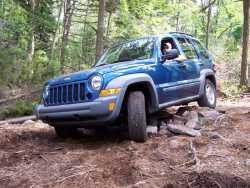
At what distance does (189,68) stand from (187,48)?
2.29 feet

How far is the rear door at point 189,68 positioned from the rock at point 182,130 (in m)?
1.06

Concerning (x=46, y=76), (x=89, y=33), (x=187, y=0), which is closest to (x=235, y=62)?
(x=187, y=0)

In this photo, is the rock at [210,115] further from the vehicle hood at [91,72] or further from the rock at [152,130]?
the vehicle hood at [91,72]

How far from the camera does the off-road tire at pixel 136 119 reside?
6051 millimetres

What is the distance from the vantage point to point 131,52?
7594 mm

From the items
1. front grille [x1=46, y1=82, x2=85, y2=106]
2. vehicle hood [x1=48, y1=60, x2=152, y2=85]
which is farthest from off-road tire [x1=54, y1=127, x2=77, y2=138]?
vehicle hood [x1=48, y1=60, x2=152, y2=85]

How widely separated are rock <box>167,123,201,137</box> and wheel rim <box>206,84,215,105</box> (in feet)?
7.95

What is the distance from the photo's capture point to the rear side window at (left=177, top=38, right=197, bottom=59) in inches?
335

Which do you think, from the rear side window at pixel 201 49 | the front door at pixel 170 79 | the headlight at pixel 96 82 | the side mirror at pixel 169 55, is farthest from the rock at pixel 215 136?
the rear side window at pixel 201 49

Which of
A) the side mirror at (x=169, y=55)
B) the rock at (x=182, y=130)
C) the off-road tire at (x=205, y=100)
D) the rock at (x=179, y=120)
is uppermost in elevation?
the side mirror at (x=169, y=55)

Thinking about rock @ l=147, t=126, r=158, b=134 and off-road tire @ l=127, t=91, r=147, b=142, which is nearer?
off-road tire @ l=127, t=91, r=147, b=142

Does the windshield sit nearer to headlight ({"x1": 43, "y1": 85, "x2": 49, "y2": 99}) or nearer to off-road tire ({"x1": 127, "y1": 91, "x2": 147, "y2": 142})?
off-road tire ({"x1": 127, "y1": 91, "x2": 147, "y2": 142})

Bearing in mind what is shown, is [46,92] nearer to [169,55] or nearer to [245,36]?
[169,55]

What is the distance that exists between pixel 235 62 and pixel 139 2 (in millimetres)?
13500
